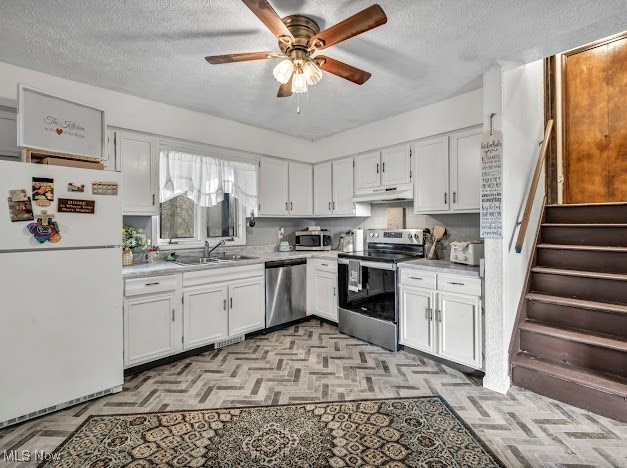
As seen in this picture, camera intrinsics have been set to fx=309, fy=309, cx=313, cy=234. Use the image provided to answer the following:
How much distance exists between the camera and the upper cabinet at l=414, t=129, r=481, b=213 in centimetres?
295

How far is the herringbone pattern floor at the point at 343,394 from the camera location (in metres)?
1.83

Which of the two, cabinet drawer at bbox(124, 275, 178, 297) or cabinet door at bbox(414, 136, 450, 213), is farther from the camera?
cabinet door at bbox(414, 136, 450, 213)

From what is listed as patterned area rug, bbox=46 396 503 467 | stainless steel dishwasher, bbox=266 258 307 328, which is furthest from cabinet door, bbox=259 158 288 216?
patterned area rug, bbox=46 396 503 467

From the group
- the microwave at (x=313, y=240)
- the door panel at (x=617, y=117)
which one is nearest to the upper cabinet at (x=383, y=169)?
the microwave at (x=313, y=240)

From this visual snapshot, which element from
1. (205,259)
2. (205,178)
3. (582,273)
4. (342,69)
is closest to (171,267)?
(205,259)

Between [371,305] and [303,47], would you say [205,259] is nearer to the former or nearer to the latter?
[371,305]

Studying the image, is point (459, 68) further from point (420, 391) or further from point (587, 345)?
point (420, 391)

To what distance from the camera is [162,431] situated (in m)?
1.97

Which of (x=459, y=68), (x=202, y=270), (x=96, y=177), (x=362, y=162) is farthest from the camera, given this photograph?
(x=362, y=162)

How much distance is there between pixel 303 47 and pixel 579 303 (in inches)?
111

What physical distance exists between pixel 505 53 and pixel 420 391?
2646 millimetres

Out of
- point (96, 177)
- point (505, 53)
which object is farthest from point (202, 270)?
point (505, 53)

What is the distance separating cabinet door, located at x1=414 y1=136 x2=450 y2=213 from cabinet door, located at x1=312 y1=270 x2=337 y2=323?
1.32m

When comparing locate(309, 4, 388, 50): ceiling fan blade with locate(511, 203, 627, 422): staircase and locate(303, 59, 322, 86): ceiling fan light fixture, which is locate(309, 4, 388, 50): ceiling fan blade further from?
locate(511, 203, 627, 422): staircase
